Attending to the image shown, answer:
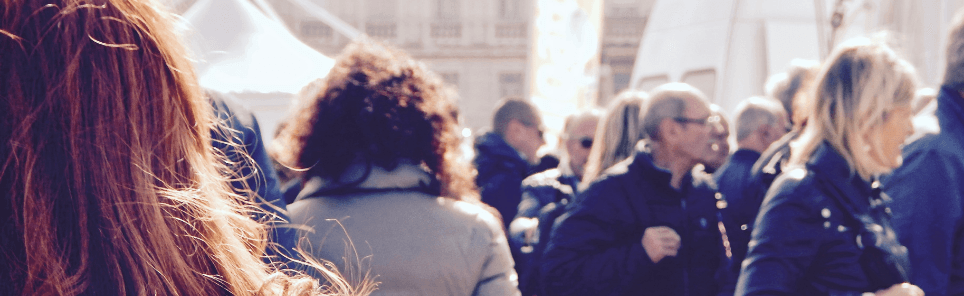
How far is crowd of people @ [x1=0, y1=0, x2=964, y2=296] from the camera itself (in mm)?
634

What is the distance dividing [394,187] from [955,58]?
1.79 metres

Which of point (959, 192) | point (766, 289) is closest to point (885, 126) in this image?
point (959, 192)

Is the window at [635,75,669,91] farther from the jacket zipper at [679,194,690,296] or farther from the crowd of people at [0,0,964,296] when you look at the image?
the jacket zipper at [679,194,690,296]

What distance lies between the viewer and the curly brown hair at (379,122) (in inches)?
76.3

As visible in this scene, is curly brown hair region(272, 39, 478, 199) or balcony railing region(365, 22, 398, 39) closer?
curly brown hair region(272, 39, 478, 199)

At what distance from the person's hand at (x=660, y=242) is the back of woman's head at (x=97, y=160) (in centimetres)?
199

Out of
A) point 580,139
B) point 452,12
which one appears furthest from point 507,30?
point 580,139

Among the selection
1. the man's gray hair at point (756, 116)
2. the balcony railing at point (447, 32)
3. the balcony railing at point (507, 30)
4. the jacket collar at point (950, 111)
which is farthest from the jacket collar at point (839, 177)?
the balcony railing at point (447, 32)

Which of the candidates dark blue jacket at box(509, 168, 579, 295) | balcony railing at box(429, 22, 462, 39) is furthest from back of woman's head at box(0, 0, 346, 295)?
balcony railing at box(429, 22, 462, 39)

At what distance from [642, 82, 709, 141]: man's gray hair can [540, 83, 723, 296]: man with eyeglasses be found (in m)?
0.15

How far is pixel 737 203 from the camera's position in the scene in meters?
3.36

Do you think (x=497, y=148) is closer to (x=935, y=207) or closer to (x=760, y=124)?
(x=760, y=124)

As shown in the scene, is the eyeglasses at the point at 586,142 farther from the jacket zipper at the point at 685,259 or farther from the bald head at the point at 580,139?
the jacket zipper at the point at 685,259

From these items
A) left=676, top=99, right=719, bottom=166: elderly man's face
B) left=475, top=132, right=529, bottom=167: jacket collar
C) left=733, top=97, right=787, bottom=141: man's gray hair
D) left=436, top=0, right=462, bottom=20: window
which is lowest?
left=436, top=0, right=462, bottom=20: window
